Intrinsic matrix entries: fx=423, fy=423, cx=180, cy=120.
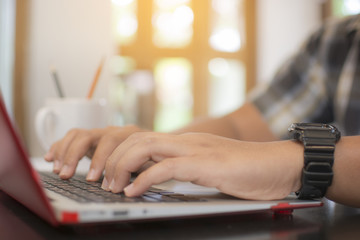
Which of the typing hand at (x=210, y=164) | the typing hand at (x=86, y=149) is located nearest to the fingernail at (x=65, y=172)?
the typing hand at (x=86, y=149)

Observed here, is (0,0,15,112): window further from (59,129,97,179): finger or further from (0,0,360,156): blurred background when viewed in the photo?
(0,0,360,156): blurred background

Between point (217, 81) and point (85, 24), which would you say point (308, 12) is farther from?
point (85, 24)

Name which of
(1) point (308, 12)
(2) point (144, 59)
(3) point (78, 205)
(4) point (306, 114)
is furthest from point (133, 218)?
(1) point (308, 12)

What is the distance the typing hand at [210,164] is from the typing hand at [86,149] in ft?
0.19

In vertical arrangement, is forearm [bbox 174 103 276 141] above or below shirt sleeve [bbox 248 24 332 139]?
below

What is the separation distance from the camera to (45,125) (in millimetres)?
846

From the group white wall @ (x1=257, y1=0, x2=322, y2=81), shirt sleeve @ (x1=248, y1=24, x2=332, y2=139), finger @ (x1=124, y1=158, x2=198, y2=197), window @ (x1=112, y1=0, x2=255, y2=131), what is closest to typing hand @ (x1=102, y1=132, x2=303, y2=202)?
finger @ (x1=124, y1=158, x2=198, y2=197)

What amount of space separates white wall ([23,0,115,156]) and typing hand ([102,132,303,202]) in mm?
715

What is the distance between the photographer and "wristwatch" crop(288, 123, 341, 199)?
0.45 meters

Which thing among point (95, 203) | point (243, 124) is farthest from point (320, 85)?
point (95, 203)

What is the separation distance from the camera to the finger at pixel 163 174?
1.31ft

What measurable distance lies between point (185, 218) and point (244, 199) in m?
0.08

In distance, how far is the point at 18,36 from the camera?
3.56 ft

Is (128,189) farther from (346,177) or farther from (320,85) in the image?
(320,85)
